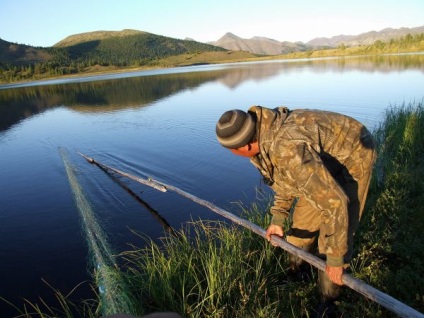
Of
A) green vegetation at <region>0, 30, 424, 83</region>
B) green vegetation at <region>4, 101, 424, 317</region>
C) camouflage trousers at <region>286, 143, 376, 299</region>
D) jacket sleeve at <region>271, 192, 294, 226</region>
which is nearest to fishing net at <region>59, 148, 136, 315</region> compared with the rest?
green vegetation at <region>4, 101, 424, 317</region>

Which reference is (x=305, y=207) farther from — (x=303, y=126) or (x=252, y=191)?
(x=252, y=191)

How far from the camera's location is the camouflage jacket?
2.55 meters

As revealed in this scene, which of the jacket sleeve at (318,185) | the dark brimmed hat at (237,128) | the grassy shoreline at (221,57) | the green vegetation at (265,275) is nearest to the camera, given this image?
the jacket sleeve at (318,185)

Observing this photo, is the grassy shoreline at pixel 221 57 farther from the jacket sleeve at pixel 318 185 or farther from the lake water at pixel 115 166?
the jacket sleeve at pixel 318 185

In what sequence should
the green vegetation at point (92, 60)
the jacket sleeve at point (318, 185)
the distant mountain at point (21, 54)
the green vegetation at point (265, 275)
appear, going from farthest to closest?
the distant mountain at point (21, 54) → the green vegetation at point (92, 60) → the green vegetation at point (265, 275) → the jacket sleeve at point (318, 185)

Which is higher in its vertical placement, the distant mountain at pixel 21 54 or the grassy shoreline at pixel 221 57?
the distant mountain at pixel 21 54

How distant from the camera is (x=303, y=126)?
276 centimetres

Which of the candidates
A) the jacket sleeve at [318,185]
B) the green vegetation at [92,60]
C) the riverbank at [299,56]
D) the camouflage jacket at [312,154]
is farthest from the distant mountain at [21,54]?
the jacket sleeve at [318,185]

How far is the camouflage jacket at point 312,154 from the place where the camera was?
2.55 m

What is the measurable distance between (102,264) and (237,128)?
140 inches

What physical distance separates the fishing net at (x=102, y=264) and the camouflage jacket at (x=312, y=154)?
2.40 metres

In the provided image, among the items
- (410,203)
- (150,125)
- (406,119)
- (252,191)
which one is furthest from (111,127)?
(410,203)

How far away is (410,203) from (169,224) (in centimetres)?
511

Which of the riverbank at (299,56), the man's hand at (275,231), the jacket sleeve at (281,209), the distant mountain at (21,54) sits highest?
the distant mountain at (21,54)
